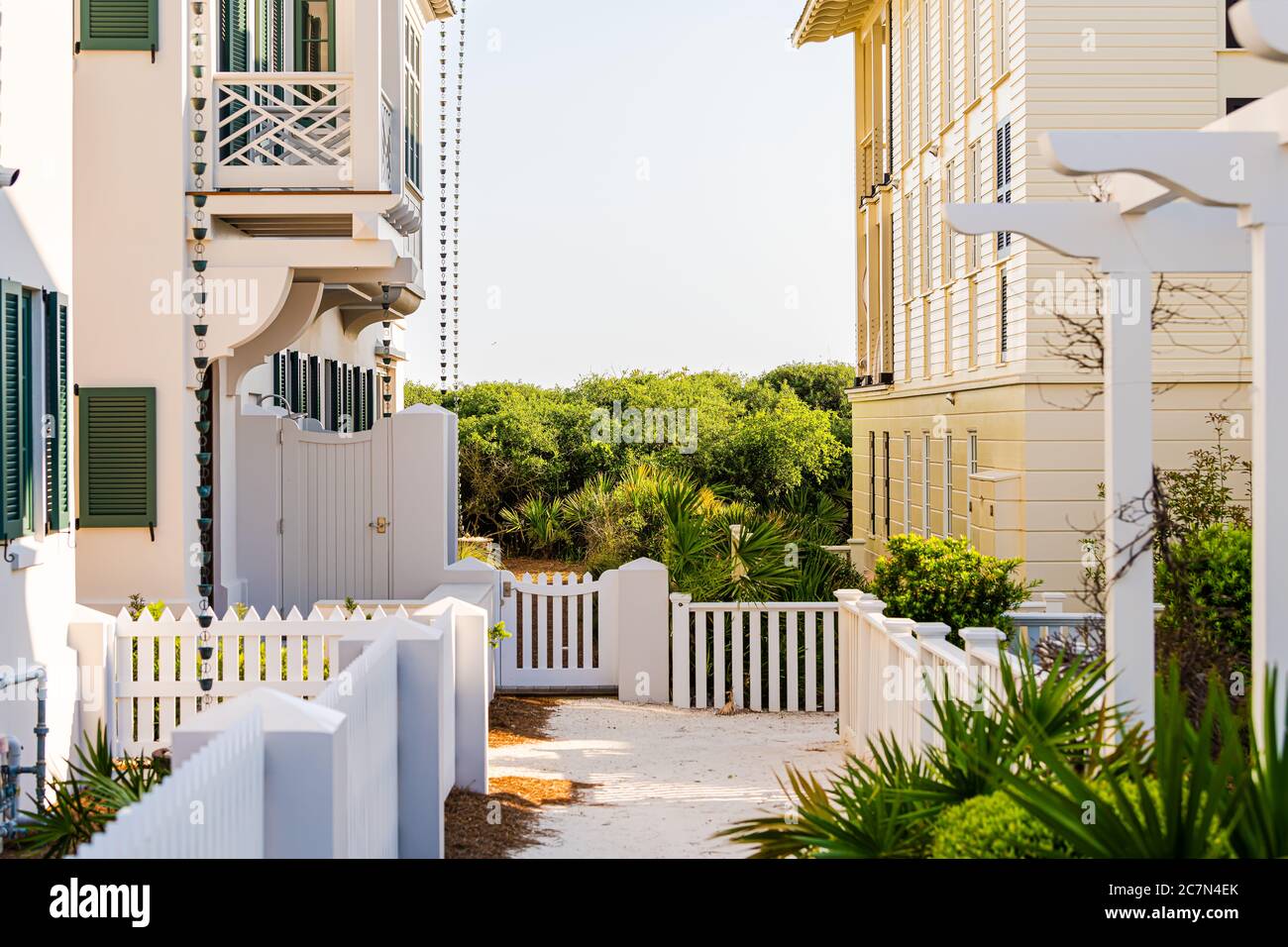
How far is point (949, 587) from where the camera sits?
1100cm

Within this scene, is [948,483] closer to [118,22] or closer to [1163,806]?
[118,22]

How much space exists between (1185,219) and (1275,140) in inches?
50.2

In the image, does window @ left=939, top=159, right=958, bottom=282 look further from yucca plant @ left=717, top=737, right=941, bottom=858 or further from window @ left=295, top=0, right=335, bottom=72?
yucca plant @ left=717, top=737, right=941, bottom=858

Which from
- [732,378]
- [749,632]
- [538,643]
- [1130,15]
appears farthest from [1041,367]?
[732,378]

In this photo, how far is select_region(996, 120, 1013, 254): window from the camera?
714 inches

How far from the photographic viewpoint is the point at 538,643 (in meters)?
14.4

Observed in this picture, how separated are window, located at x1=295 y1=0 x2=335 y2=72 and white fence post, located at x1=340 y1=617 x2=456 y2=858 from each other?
9.38m

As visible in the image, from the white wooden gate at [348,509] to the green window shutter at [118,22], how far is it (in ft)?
12.5

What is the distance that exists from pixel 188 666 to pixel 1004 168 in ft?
42.0

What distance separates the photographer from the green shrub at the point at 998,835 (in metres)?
4.74

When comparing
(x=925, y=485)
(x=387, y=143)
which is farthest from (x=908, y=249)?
(x=387, y=143)

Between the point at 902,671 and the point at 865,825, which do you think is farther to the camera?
the point at 902,671

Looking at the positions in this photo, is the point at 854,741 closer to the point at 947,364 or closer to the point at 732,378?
the point at 947,364

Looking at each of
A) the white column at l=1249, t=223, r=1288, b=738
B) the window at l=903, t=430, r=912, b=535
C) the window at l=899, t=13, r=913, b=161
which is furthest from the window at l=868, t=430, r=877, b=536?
Result: the white column at l=1249, t=223, r=1288, b=738
